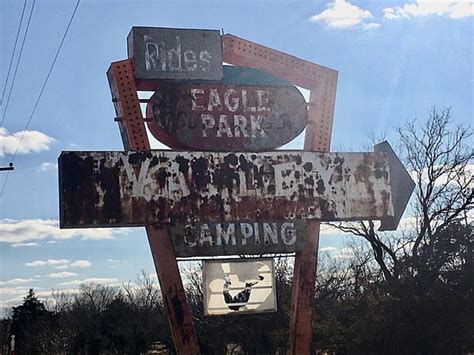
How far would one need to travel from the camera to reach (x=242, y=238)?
1080 cm

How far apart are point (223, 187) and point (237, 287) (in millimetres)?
1582

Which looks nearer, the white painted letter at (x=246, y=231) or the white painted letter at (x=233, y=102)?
the white painted letter at (x=246, y=231)

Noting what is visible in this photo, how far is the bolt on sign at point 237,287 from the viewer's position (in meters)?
10.4

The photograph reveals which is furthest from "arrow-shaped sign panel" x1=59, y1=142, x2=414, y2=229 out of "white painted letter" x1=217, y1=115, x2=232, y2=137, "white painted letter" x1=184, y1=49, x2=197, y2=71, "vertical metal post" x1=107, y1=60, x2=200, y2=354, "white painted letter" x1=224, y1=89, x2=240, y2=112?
"white painted letter" x1=184, y1=49, x2=197, y2=71

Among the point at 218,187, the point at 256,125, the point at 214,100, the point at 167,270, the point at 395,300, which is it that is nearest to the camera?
the point at 167,270

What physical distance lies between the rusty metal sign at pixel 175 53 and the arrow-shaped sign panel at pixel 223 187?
1283mm

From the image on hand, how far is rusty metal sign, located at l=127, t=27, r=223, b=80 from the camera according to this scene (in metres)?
10.3

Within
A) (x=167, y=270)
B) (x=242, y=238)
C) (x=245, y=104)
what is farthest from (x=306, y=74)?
(x=167, y=270)

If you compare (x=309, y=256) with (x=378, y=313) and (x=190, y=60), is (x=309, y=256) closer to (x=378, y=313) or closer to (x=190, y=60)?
(x=190, y=60)

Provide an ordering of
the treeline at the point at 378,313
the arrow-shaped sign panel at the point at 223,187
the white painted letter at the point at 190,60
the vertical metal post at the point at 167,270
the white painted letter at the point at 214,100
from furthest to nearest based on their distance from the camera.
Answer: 1. the treeline at the point at 378,313
2. the white painted letter at the point at 214,100
3. the white painted letter at the point at 190,60
4. the vertical metal post at the point at 167,270
5. the arrow-shaped sign panel at the point at 223,187

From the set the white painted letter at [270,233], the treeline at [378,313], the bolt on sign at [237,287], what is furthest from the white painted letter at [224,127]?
the treeline at [378,313]

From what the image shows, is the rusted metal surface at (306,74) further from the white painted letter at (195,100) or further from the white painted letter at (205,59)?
the white painted letter at (195,100)

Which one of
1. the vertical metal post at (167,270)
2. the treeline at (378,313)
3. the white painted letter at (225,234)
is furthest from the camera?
the treeline at (378,313)

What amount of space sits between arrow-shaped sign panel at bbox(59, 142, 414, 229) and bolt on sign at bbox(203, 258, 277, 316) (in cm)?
86
